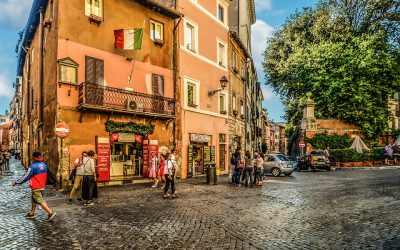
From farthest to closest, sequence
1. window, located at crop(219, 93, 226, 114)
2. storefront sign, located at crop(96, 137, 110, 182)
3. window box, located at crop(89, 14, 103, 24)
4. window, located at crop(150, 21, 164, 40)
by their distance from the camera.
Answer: window, located at crop(219, 93, 226, 114) → window, located at crop(150, 21, 164, 40) → window box, located at crop(89, 14, 103, 24) → storefront sign, located at crop(96, 137, 110, 182)

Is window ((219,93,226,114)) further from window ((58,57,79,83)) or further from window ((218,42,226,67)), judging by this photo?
window ((58,57,79,83))

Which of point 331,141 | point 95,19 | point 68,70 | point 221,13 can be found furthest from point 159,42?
point 331,141

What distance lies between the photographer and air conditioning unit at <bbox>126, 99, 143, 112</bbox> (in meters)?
18.8

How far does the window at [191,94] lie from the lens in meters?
24.0

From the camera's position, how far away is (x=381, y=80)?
3456 centimetres

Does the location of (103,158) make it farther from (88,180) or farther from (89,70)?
(88,180)

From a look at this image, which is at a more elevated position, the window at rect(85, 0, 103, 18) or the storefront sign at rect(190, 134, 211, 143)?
the window at rect(85, 0, 103, 18)

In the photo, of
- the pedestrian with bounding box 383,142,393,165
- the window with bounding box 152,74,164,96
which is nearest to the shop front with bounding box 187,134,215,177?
the window with bounding box 152,74,164,96

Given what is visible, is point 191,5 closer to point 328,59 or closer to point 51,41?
point 51,41

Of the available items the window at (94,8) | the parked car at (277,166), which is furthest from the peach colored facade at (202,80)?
the window at (94,8)

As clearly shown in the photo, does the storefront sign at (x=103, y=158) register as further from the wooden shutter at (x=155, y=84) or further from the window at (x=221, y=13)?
the window at (x=221, y=13)

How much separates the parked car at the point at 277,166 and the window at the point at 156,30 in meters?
11.1

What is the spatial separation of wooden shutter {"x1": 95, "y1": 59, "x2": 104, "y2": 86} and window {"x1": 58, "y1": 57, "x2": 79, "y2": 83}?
111cm

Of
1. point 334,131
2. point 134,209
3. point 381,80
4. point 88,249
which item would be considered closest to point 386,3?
point 381,80
